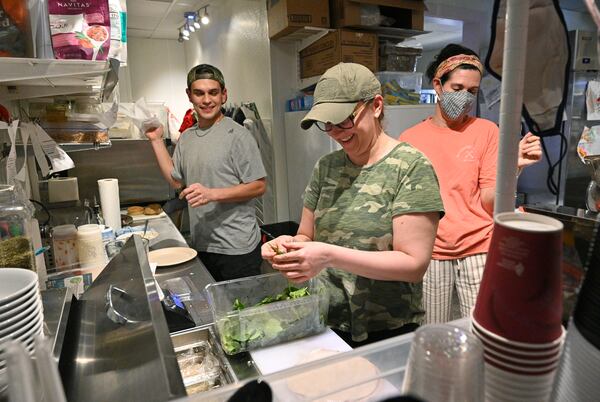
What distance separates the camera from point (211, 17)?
557 centimetres

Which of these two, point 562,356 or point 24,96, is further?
point 24,96

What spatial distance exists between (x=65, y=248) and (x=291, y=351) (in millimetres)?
1112

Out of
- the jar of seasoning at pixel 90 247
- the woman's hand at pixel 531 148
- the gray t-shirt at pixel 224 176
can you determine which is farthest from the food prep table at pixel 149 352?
the gray t-shirt at pixel 224 176

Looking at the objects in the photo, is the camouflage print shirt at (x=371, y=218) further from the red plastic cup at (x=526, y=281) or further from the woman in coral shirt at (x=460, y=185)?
the red plastic cup at (x=526, y=281)

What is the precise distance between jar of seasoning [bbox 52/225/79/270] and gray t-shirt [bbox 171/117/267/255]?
33.9 inches

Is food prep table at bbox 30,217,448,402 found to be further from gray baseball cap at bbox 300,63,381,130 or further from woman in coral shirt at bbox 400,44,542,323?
woman in coral shirt at bbox 400,44,542,323

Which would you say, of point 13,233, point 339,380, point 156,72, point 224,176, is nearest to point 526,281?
point 339,380

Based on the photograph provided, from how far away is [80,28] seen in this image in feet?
3.92

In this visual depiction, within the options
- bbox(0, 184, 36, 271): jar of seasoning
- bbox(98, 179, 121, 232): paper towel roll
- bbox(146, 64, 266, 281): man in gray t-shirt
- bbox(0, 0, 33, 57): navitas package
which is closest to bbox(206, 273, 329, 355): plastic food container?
bbox(0, 184, 36, 271): jar of seasoning

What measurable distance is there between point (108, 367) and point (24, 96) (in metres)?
1.42

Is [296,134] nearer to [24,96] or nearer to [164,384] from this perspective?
[24,96]

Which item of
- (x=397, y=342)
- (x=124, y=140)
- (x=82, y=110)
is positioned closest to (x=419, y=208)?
(x=397, y=342)

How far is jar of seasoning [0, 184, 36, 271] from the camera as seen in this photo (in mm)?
1002

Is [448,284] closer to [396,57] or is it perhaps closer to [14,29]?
[14,29]
